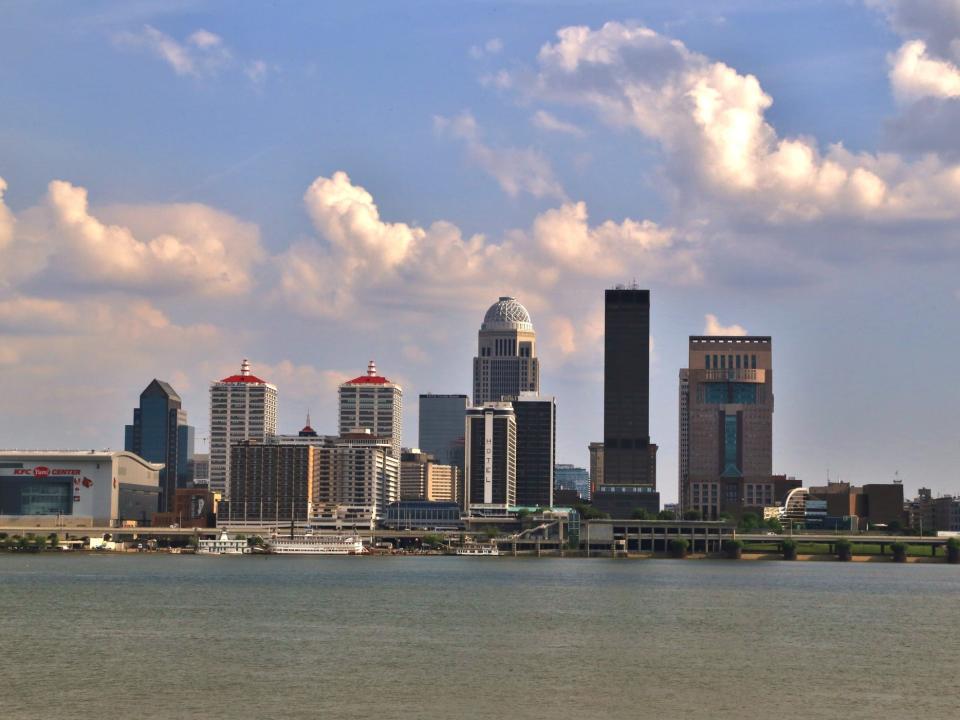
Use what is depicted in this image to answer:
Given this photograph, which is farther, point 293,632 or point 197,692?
point 293,632

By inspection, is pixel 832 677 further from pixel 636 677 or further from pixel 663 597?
pixel 663 597

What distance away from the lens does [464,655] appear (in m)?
96.2

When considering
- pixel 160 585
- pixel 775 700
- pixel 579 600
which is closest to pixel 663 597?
pixel 579 600

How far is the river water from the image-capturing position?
2970 inches

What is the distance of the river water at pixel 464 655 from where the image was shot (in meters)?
75.4

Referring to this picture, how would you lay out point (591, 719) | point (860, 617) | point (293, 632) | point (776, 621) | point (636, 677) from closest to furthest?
point (591, 719), point (636, 677), point (293, 632), point (776, 621), point (860, 617)

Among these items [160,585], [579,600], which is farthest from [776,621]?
[160,585]

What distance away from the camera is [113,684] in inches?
3172

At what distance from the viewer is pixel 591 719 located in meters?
71.7

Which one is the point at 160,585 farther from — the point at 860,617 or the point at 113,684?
the point at 113,684

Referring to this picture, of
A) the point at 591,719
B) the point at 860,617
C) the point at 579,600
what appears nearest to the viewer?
the point at 591,719

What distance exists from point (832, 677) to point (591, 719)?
21760 millimetres

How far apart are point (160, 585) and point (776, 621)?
2846 inches

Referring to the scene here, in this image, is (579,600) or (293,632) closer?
(293,632)
